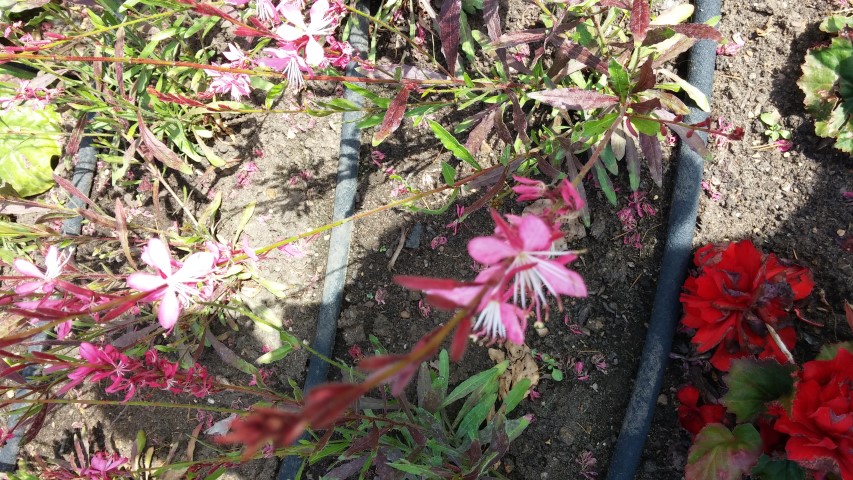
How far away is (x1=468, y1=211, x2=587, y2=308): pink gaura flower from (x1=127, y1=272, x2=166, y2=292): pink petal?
1.95ft

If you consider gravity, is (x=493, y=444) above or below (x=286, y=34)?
below

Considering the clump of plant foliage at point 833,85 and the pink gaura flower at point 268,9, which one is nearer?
the pink gaura flower at point 268,9

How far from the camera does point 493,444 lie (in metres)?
1.53

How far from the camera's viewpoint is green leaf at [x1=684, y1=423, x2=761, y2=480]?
1448mm

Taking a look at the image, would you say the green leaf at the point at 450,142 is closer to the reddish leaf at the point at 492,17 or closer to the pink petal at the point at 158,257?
the reddish leaf at the point at 492,17

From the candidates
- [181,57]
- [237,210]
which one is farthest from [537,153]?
[181,57]

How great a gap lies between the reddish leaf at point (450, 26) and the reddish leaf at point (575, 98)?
32 cm

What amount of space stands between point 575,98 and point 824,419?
929 millimetres

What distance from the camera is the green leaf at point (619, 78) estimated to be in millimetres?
1315

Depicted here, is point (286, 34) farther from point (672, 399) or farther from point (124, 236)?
point (672, 399)

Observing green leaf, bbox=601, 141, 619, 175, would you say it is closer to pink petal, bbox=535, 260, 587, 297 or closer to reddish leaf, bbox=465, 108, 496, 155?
reddish leaf, bbox=465, 108, 496, 155

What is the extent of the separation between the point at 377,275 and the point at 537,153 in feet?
2.35

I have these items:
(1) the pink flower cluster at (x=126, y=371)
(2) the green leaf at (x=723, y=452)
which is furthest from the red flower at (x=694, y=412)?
(1) the pink flower cluster at (x=126, y=371)

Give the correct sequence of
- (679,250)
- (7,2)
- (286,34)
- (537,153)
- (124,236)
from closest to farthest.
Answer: (286,34) < (124,236) < (537,153) < (679,250) < (7,2)
